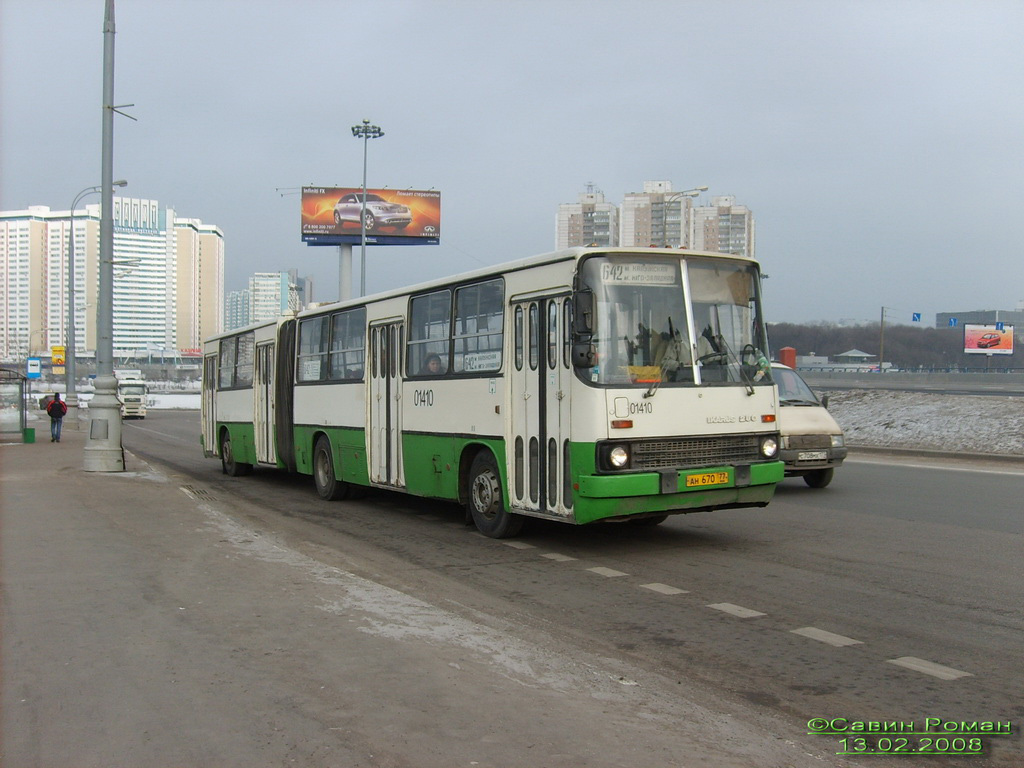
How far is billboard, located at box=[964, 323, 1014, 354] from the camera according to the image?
244 ft

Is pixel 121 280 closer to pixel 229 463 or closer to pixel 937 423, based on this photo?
pixel 229 463

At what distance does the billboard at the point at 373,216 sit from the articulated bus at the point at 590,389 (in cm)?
5158

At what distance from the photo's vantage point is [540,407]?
9.54 metres

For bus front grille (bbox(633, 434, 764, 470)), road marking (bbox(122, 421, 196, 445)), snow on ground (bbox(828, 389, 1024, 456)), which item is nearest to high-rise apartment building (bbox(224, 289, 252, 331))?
road marking (bbox(122, 421, 196, 445))

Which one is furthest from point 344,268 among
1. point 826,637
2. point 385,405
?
point 826,637

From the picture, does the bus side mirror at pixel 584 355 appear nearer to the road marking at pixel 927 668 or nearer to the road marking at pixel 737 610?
the road marking at pixel 737 610

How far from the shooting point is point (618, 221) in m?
69.0

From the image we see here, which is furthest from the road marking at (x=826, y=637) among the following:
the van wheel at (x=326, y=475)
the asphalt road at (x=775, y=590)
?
the van wheel at (x=326, y=475)

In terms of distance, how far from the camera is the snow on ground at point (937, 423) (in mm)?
22250

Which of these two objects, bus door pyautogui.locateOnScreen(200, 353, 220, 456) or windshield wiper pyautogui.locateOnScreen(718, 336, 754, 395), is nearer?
windshield wiper pyautogui.locateOnScreen(718, 336, 754, 395)

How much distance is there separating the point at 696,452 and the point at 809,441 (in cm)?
643

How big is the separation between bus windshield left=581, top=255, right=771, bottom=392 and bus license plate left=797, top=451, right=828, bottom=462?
219 inches

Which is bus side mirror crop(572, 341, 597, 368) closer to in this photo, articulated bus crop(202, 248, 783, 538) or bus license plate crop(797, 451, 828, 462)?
articulated bus crop(202, 248, 783, 538)

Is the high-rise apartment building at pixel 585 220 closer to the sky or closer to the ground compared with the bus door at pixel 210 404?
closer to the sky
